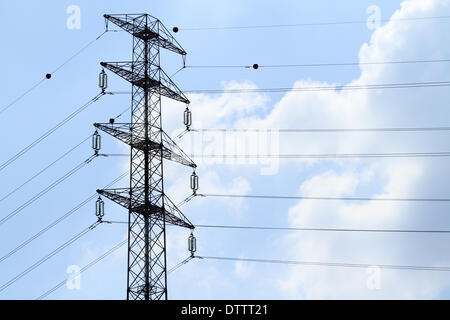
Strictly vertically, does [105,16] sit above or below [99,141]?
above

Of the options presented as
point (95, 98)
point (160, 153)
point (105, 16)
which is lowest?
point (160, 153)

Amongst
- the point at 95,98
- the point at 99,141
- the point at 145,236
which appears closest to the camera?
the point at 145,236

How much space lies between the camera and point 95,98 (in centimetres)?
5541
